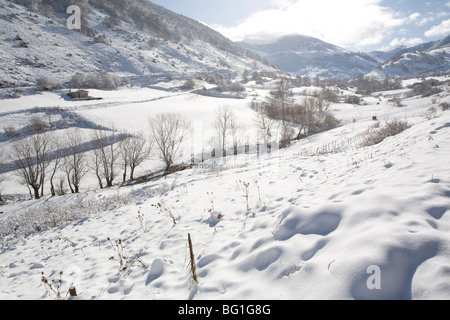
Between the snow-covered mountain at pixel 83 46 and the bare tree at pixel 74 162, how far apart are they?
41.2 metres

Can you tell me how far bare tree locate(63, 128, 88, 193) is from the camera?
26.5 m

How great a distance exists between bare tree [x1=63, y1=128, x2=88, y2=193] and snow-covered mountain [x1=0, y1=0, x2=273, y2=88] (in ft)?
135

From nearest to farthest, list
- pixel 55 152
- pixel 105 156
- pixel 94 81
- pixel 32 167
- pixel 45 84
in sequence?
pixel 32 167 < pixel 105 156 < pixel 55 152 < pixel 45 84 < pixel 94 81

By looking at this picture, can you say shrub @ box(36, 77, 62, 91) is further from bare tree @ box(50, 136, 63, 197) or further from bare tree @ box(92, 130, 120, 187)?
bare tree @ box(92, 130, 120, 187)

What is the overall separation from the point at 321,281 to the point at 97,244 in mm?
6848

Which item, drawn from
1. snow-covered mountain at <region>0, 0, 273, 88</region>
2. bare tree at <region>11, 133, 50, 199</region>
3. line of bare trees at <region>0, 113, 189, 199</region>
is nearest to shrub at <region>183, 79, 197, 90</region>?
snow-covered mountain at <region>0, 0, 273, 88</region>

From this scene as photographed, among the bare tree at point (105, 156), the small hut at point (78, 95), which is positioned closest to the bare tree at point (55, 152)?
the bare tree at point (105, 156)

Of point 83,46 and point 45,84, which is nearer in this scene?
point 45,84

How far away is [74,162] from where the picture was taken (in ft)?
86.2

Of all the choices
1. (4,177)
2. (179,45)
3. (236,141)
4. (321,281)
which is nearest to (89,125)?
(4,177)

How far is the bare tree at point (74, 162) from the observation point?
86.8 ft

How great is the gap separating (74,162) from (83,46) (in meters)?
101

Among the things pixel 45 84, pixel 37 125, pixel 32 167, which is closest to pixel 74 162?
pixel 32 167

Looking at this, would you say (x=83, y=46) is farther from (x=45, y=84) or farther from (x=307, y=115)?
(x=307, y=115)
